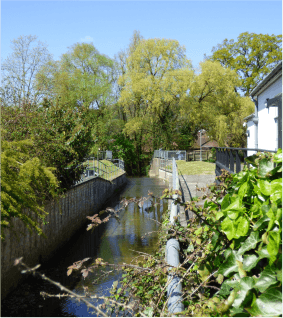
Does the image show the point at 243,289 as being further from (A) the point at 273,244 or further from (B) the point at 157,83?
(B) the point at 157,83

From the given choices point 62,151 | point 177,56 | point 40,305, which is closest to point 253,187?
point 40,305

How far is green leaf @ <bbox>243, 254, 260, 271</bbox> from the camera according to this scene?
6.71 ft

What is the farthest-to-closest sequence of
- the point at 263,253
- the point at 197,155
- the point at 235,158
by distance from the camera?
the point at 197,155
the point at 235,158
the point at 263,253

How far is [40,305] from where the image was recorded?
5.58 meters

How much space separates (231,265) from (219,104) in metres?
33.8

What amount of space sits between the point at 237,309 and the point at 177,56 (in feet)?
127

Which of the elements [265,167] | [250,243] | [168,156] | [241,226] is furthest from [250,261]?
[168,156]

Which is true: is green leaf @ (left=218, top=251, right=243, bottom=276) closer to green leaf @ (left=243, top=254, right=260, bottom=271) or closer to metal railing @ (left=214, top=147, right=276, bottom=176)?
green leaf @ (left=243, top=254, right=260, bottom=271)

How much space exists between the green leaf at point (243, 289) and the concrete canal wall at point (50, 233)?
4153 mm

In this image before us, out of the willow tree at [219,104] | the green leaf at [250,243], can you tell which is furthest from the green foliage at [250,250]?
the willow tree at [219,104]

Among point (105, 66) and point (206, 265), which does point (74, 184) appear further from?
point (105, 66)

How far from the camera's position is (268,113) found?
48.5ft

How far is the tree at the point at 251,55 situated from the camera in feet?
122

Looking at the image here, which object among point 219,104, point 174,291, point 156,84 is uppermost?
point 156,84
